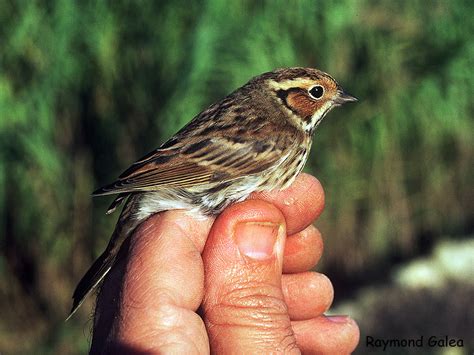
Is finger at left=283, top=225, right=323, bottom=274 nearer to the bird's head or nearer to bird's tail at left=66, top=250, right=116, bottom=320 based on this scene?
the bird's head

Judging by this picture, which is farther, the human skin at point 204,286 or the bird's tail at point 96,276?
the bird's tail at point 96,276

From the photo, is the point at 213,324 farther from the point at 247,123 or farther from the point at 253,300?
the point at 247,123

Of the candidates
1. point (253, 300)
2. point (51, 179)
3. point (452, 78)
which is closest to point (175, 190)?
point (253, 300)

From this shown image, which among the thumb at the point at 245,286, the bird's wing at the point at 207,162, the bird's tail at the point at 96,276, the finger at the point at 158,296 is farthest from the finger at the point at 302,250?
the bird's tail at the point at 96,276

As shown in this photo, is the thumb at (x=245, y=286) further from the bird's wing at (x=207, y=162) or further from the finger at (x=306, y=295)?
the finger at (x=306, y=295)

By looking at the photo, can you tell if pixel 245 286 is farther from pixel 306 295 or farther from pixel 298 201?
pixel 306 295

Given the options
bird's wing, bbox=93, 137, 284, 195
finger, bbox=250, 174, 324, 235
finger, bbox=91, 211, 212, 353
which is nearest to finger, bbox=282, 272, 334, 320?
finger, bbox=250, 174, 324, 235

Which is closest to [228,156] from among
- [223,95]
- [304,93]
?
[304,93]
